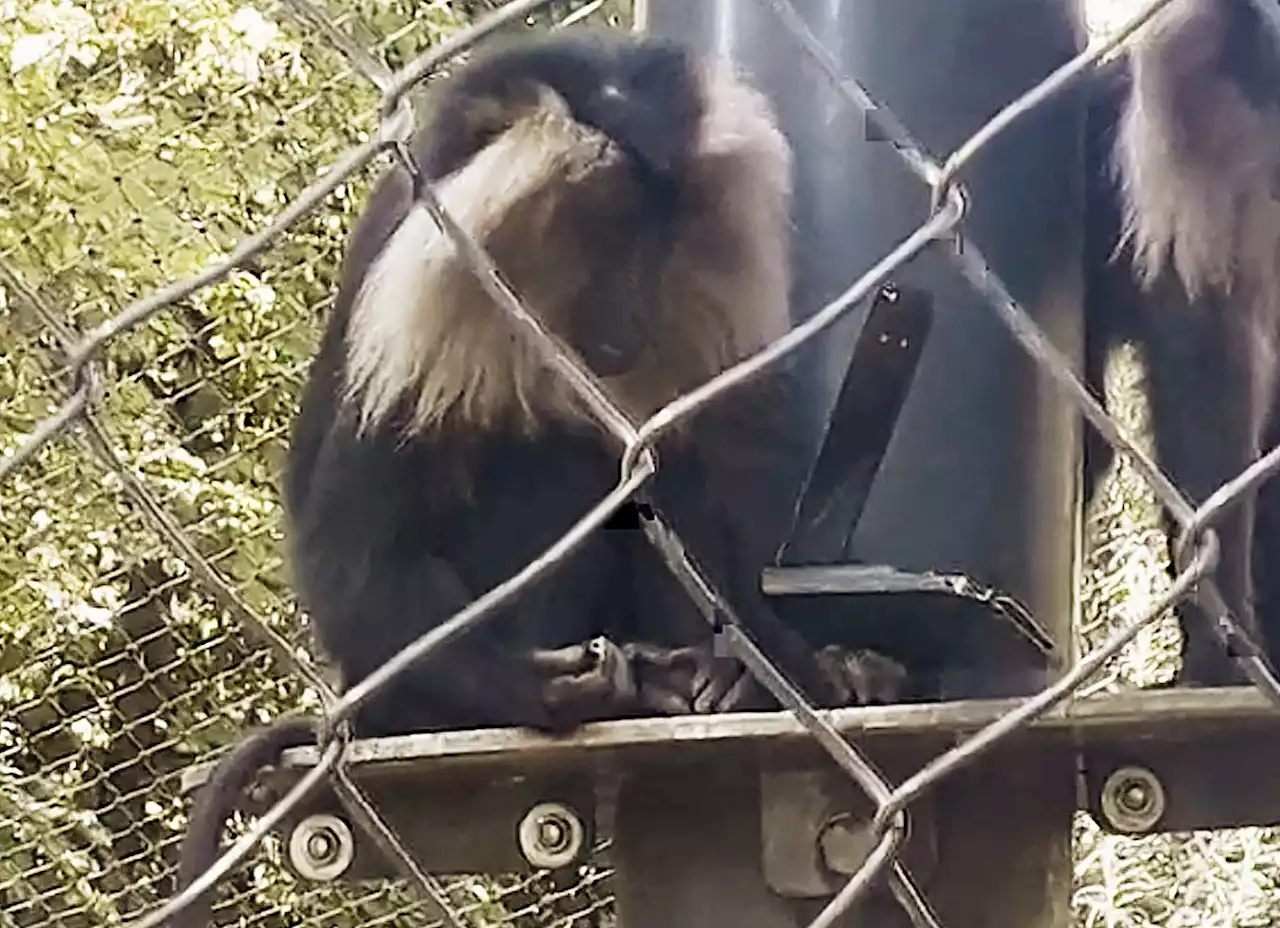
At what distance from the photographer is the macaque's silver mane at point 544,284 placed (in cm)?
83

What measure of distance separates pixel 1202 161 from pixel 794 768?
0.24 meters

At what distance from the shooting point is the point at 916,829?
0.53 metres

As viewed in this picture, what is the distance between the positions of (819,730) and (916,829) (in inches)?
6.2

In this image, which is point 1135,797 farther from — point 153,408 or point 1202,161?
point 153,408

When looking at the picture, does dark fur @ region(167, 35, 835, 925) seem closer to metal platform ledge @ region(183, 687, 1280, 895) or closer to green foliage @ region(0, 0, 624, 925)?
metal platform ledge @ region(183, 687, 1280, 895)

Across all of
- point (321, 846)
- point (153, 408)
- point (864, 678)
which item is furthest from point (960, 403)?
point (153, 408)

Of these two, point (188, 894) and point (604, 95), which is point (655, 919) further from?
point (604, 95)

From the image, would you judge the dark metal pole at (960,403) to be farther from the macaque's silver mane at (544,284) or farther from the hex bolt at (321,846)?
the macaque's silver mane at (544,284)

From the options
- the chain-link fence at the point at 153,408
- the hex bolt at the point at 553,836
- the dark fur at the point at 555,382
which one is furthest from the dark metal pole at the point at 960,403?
the chain-link fence at the point at 153,408

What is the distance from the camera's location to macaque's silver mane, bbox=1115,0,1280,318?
0.63 m

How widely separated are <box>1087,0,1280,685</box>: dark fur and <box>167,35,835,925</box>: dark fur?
0.13m

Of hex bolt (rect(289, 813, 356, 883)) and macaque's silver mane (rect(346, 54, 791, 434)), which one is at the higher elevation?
macaque's silver mane (rect(346, 54, 791, 434))

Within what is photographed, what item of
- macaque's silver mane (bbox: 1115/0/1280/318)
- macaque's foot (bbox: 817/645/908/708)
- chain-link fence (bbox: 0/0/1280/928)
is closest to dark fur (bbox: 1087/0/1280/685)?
macaque's silver mane (bbox: 1115/0/1280/318)

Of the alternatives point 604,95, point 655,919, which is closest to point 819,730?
point 655,919
